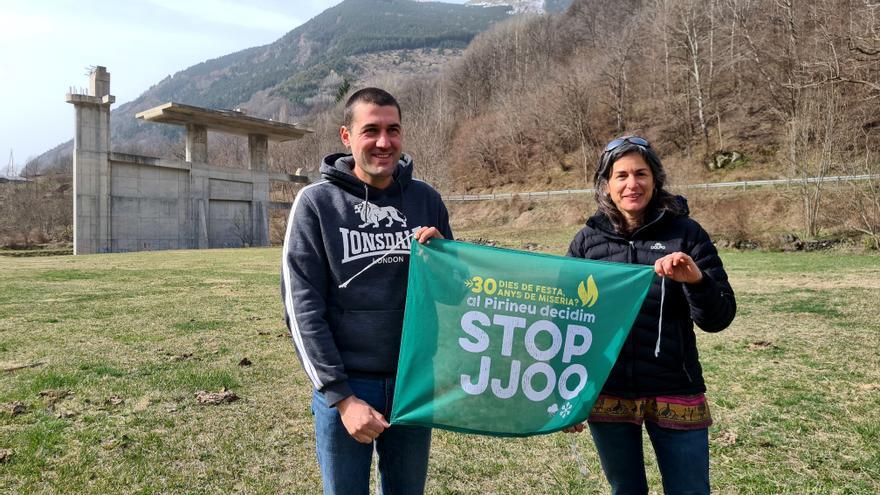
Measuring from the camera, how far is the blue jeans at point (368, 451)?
248 cm

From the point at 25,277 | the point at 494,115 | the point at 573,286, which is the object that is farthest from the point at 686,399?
the point at 494,115

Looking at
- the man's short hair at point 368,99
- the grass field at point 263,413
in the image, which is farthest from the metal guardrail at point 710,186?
the man's short hair at point 368,99

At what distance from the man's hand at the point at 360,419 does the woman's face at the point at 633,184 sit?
1610mm

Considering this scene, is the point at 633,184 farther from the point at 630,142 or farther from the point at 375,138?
the point at 375,138

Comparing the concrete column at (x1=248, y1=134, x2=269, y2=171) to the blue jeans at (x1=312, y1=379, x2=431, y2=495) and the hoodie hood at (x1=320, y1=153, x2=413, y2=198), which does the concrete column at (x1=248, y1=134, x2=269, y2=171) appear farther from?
the blue jeans at (x1=312, y1=379, x2=431, y2=495)

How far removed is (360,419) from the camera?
235cm

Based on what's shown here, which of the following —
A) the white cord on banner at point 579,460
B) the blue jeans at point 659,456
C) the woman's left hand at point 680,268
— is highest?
the woman's left hand at point 680,268

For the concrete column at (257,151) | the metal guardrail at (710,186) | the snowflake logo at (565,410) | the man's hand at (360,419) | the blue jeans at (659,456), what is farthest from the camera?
the concrete column at (257,151)

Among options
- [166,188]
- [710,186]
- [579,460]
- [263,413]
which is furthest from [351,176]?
[166,188]

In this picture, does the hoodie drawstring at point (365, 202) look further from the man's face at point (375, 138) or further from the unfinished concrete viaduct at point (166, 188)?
the unfinished concrete viaduct at point (166, 188)

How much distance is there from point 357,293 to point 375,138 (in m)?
0.73

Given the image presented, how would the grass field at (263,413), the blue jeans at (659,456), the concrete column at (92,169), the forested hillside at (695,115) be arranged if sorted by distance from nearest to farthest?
the blue jeans at (659,456) → the grass field at (263,413) → the forested hillside at (695,115) → the concrete column at (92,169)

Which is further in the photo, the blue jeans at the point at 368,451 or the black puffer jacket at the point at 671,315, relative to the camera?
the black puffer jacket at the point at 671,315

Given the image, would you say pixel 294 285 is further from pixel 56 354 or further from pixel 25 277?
pixel 25 277
